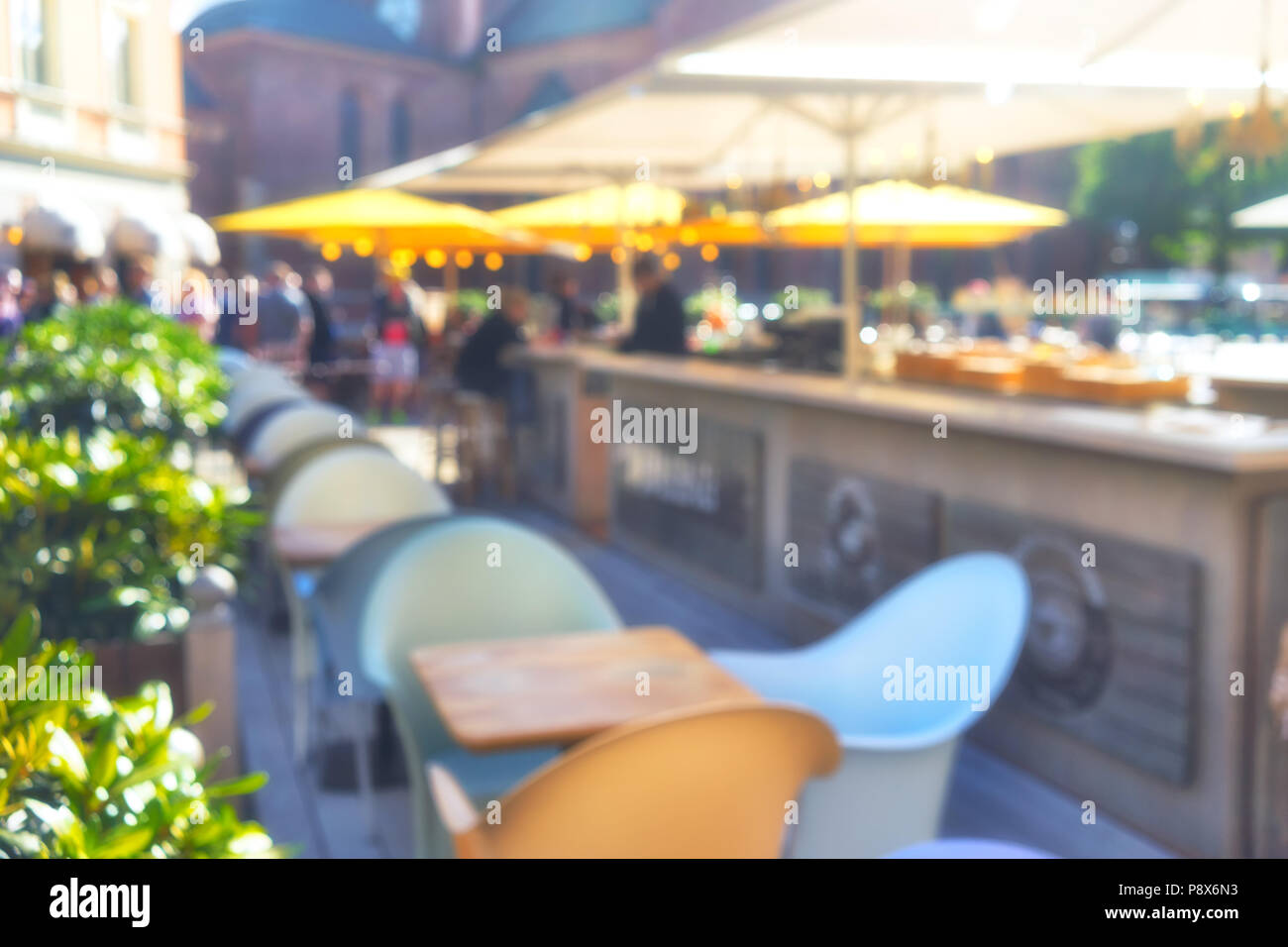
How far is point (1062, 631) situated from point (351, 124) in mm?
39130

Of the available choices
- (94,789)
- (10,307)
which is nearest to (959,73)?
(94,789)

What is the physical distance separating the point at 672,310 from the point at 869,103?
3.26 metres

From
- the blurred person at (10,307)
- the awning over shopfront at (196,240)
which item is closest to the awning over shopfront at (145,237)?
the awning over shopfront at (196,240)

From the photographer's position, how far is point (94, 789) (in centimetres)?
153

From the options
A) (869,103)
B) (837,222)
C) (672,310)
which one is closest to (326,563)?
(869,103)

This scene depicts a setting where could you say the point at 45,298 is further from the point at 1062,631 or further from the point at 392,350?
the point at 1062,631

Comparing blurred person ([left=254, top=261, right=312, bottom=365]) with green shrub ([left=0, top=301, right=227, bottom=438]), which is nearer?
green shrub ([left=0, top=301, right=227, bottom=438])

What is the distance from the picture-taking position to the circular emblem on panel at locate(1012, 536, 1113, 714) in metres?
4.54

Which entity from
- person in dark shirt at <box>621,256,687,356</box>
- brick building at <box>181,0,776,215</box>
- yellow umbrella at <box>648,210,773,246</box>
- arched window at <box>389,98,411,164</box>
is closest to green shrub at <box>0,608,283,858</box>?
person in dark shirt at <box>621,256,687,356</box>

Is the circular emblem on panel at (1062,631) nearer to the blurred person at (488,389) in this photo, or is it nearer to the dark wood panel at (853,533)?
the dark wood panel at (853,533)

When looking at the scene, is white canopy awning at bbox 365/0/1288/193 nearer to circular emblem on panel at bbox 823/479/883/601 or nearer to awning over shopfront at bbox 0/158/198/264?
circular emblem on panel at bbox 823/479/883/601

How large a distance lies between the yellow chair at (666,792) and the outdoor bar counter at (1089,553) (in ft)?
6.48

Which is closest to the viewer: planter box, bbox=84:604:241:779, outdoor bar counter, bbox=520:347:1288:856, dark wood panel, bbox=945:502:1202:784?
planter box, bbox=84:604:241:779

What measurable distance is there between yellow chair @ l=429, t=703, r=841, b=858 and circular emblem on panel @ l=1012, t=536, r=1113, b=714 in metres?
2.24
